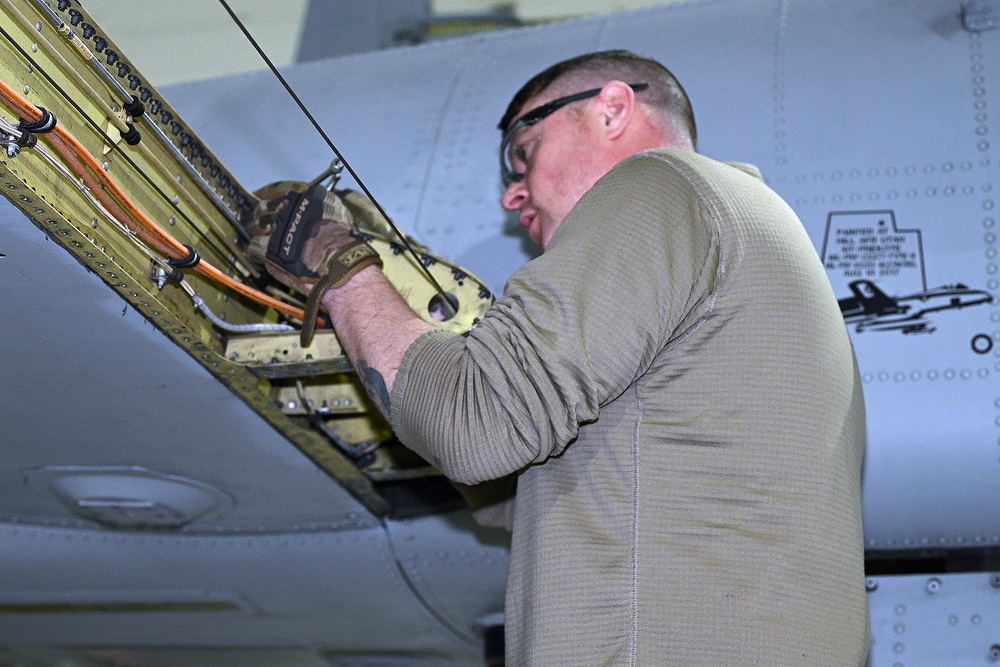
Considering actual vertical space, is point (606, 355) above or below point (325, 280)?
below

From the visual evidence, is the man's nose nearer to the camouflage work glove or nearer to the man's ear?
the man's ear

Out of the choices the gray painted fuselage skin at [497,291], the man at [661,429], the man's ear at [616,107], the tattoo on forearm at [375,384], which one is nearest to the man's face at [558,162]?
the man's ear at [616,107]

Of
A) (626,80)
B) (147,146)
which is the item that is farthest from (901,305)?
(147,146)

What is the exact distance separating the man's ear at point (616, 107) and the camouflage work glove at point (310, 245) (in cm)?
51

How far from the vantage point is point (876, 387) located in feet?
8.60

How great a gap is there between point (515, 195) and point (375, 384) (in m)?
0.68

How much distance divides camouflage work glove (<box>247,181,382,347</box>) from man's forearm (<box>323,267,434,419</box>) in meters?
0.02

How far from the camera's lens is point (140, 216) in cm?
197

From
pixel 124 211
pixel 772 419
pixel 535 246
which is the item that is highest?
pixel 535 246

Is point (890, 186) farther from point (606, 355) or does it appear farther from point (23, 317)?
point (23, 317)

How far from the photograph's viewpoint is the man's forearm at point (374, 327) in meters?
1.87

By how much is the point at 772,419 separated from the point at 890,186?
1.29 meters

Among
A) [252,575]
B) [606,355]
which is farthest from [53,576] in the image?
[606,355]

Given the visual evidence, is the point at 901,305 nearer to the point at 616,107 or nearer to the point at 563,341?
the point at 616,107
